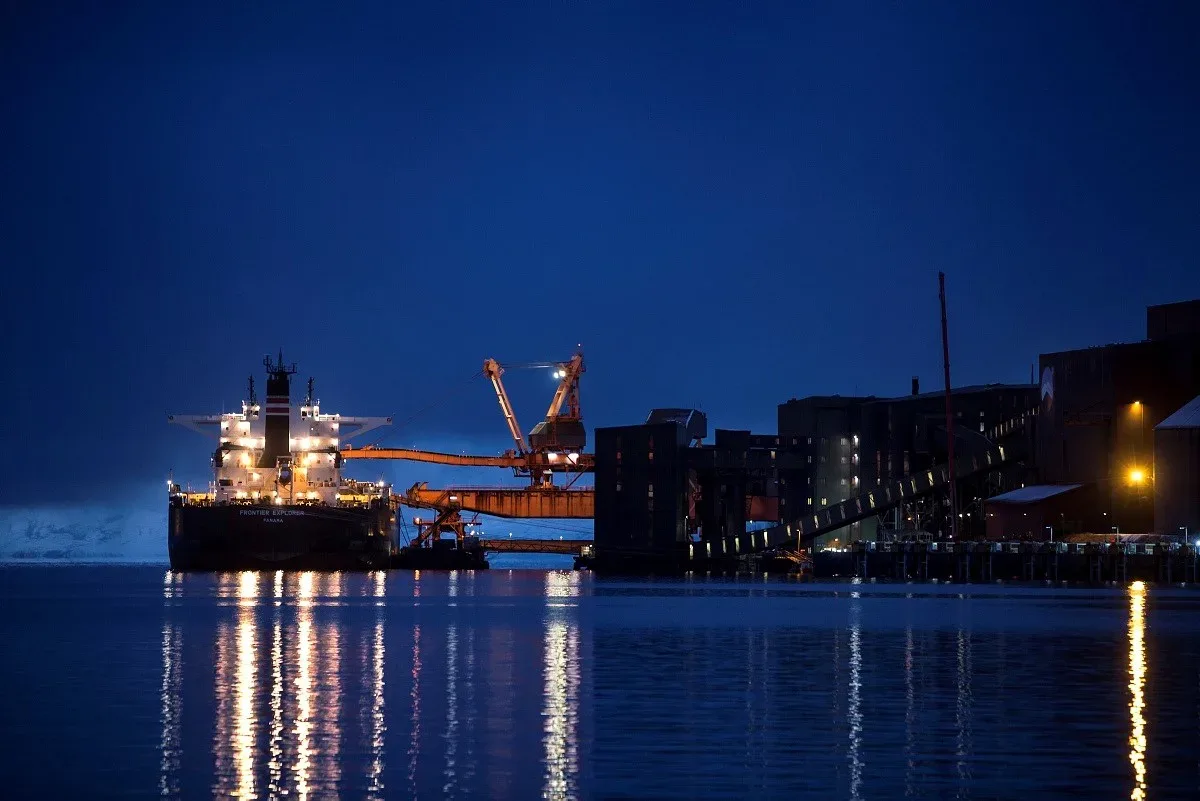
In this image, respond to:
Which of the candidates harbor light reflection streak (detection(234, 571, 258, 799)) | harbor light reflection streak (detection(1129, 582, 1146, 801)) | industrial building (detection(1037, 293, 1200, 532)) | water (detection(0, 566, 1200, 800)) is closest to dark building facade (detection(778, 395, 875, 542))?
industrial building (detection(1037, 293, 1200, 532))

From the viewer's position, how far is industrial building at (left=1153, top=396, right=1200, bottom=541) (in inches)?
4493

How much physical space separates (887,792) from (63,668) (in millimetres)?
27070

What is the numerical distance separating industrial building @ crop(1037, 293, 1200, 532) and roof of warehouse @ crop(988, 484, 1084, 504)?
48.0 inches

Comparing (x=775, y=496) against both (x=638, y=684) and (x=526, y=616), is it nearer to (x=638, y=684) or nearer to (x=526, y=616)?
(x=526, y=616)

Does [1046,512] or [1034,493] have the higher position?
[1034,493]

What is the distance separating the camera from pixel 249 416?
566 ft

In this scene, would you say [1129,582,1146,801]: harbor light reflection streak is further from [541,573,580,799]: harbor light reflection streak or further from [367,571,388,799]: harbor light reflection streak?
[367,571,388,799]: harbor light reflection streak

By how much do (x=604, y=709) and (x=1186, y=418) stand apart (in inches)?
3509

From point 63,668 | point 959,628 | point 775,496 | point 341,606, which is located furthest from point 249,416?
point 63,668

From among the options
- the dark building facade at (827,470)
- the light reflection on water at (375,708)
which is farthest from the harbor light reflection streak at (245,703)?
the dark building facade at (827,470)

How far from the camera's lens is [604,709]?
3431 cm

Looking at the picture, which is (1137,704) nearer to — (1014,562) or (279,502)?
(1014,562)

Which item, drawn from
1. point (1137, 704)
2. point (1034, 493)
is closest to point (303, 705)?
point (1137, 704)

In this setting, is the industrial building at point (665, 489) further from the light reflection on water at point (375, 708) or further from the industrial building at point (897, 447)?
the light reflection on water at point (375, 708)
